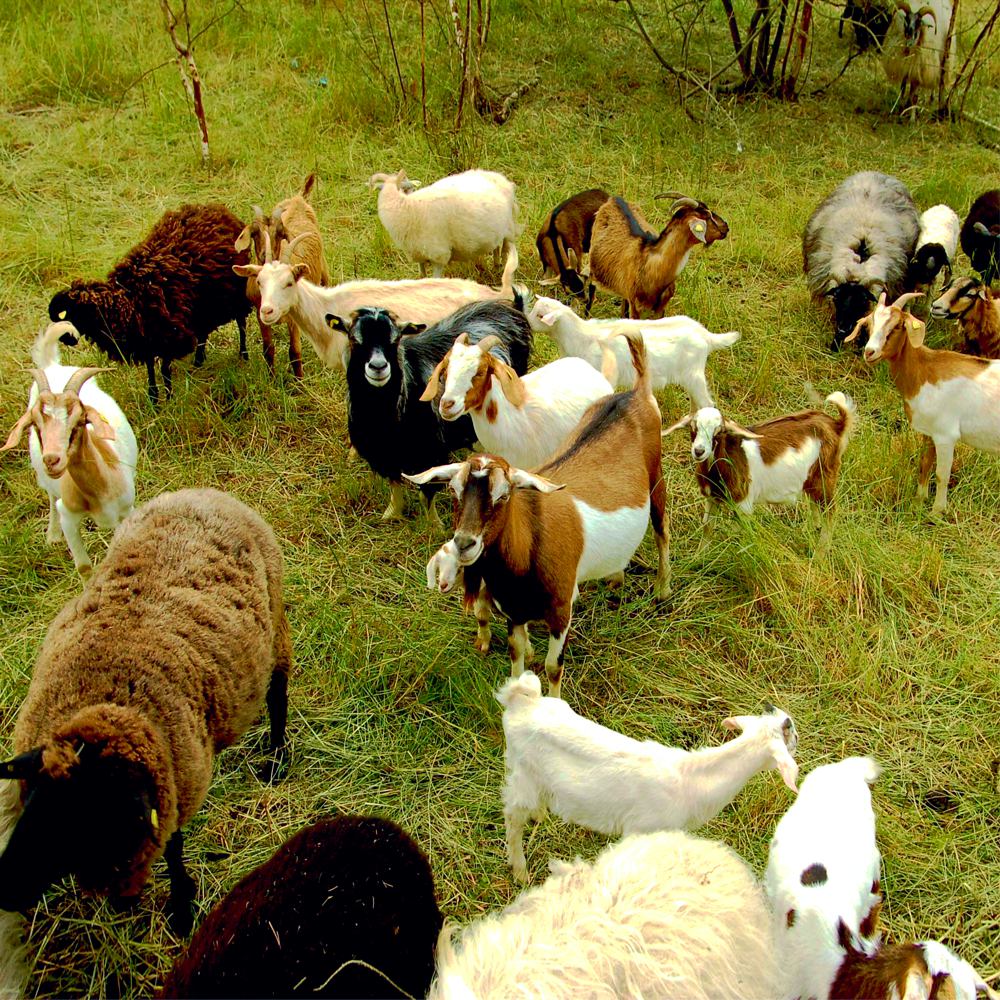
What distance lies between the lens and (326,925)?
7.83ft

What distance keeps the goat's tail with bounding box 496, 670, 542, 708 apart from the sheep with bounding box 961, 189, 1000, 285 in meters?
5.65

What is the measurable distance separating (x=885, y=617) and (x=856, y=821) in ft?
5.15

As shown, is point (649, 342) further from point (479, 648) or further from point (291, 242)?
point (291, 242)

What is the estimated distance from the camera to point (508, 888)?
3.32m

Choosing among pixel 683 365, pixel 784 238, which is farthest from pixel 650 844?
pixel 784 238

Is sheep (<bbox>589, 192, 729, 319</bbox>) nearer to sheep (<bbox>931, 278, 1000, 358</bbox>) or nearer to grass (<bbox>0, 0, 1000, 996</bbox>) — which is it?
grass (<bbox>0, 0, 1000, 996</bbox>)

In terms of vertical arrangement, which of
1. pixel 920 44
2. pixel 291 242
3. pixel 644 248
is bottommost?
pixel 644 248

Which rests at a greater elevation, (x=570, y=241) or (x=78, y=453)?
(x=78, y=453)

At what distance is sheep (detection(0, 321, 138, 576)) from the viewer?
4.05m

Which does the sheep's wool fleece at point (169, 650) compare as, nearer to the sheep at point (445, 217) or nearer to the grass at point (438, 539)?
the grass at point (438, 539)

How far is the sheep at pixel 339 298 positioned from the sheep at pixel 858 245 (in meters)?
2.51

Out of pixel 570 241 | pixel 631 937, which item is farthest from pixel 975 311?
pixel 631 937

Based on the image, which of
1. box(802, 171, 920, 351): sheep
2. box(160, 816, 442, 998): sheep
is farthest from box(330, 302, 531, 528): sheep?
box(802, 171, 920, 351): sheep

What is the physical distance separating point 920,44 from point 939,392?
21.5 feet
